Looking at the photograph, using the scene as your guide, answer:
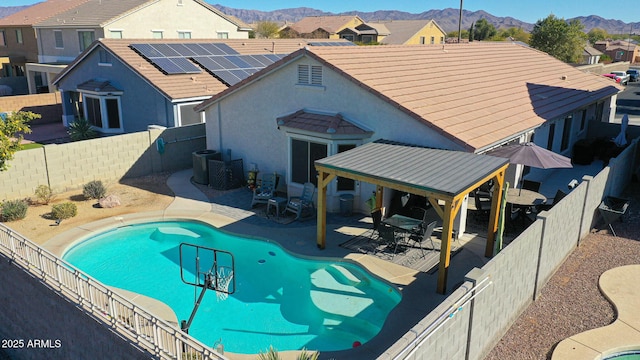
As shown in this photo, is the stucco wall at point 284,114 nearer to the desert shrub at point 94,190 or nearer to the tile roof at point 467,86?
the tile roof at point 467,86

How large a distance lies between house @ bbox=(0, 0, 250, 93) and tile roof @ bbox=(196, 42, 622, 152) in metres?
25.2

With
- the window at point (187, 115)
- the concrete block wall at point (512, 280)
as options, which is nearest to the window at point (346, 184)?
the concrete block wall at point (512, 280)

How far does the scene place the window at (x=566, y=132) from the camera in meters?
22.3

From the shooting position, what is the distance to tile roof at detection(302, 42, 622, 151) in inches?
593

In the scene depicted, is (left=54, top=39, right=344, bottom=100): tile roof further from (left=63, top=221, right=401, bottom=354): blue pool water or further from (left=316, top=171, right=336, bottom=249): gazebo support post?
(left=316, top=171, right=336, bottom=249): gazebo support post

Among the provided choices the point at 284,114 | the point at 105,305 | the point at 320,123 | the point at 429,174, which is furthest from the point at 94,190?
the point at 429,174

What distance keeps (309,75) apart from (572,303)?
34.3 feet

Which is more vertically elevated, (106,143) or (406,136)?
(406,136)

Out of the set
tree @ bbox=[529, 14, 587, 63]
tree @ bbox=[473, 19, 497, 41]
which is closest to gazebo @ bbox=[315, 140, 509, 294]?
tree @ bbox=[529, 14, 587, 63]

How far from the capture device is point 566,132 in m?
22.7

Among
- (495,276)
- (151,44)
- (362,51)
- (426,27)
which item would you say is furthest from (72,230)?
(426,27)

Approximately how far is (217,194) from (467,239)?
31.1ft

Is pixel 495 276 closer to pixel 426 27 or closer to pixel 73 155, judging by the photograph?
pixel 73 155

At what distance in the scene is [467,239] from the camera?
46.4 feet
